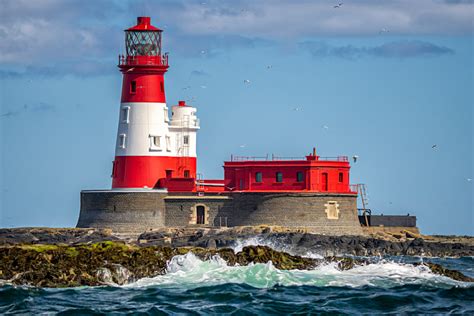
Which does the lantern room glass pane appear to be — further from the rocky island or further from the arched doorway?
→ the rocky island

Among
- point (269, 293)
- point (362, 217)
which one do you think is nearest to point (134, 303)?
point (269, 293)

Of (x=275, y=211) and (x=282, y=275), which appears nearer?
(x=282, y=275)

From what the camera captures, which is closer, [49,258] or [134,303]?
[134,303]

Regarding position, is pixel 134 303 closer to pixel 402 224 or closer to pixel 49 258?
pixel 49 258

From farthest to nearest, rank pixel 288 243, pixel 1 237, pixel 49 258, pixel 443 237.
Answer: pixel 443 237 → pixel 1 237 → pixel 288 243 → pixel 49 258

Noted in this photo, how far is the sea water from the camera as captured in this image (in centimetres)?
2184

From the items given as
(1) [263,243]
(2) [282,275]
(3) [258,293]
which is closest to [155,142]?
(1) [263,243]

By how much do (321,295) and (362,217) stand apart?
25971 millimetres

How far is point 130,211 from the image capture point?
45438mm

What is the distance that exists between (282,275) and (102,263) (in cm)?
388

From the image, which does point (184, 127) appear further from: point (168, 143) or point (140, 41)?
point (140, 41)

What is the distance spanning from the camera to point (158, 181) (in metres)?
46.7

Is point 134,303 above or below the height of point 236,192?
below

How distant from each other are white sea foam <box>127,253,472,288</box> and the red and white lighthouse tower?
1974 centimetres
